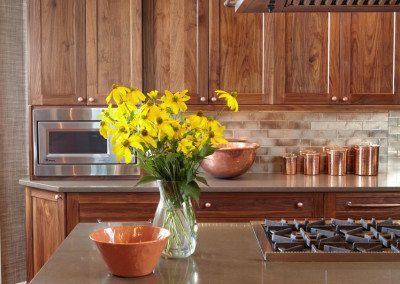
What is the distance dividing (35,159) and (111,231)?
2.14 m

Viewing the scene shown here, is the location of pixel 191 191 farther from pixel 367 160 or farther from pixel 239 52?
pixel 367 160

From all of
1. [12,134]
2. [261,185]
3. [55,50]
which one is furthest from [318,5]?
[12,134]

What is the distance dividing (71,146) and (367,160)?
1.97 metres

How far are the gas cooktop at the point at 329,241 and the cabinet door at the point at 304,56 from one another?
172 cm

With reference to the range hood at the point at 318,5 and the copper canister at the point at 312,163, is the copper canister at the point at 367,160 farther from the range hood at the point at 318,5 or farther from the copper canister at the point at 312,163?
the range hood at the point at 318,5

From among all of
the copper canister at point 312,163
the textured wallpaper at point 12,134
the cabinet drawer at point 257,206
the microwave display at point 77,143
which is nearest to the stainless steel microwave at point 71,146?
the microwave display at point 77,143

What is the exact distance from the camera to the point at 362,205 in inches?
139

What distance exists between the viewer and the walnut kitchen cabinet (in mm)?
3689

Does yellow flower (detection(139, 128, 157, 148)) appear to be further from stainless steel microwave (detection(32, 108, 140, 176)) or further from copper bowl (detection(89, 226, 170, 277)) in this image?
stainless steel microwave (detection(32, 108, 140, 176))

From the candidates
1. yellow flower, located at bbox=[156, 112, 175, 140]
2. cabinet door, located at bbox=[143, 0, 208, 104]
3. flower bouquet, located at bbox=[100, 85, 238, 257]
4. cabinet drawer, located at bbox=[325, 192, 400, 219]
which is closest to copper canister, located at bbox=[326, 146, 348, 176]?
cabinet drawer, located at bbox=[325, 192, 400, 219]

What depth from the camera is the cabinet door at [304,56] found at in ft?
12.5

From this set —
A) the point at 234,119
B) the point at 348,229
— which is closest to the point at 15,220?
the point at 234,119

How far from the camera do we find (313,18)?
381cm

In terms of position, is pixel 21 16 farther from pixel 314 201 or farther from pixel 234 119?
pixel 314 201
